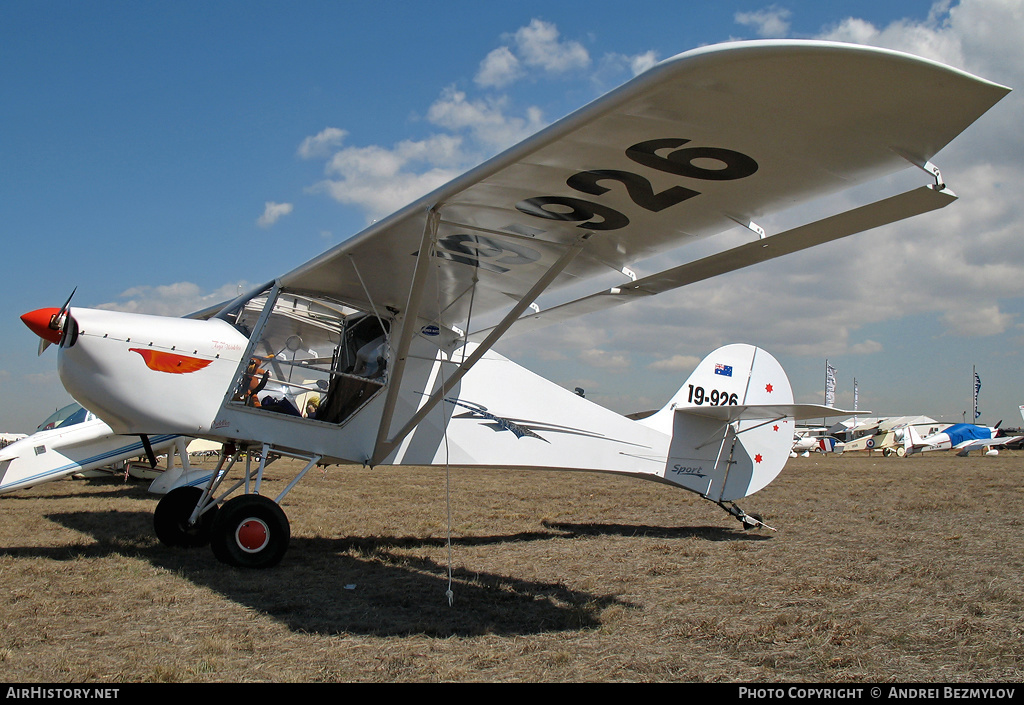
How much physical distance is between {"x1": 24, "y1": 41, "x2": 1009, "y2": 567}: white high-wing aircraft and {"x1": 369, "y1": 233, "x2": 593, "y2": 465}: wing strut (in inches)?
1.0

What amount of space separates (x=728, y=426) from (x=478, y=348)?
14.8 feet

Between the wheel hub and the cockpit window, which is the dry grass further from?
the cockpit window

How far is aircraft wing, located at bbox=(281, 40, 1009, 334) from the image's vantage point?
8.73 feet

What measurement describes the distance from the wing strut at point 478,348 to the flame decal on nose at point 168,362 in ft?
5.47

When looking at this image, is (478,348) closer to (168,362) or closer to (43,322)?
(168,362)

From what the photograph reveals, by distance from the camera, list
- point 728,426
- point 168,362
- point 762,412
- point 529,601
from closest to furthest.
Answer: point 529,601 < point 168,362 < point 762,412 < point 728,426

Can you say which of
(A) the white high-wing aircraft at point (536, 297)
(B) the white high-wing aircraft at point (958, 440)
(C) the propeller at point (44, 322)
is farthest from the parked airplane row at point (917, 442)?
(C) the propeller at point (44, 322)

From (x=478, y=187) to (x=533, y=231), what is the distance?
2.55 ft

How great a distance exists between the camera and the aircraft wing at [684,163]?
2.66 meters


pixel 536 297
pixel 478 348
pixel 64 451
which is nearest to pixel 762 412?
pixel 478 348

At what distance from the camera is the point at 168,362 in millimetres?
5578

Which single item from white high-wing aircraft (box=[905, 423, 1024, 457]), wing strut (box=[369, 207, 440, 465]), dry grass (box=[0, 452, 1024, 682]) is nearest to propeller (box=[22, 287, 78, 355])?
dry grass (box=[0, 452, 1024, 682])

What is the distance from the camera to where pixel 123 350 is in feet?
17.8

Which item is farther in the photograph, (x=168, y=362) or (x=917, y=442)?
(x=917, y=442)
